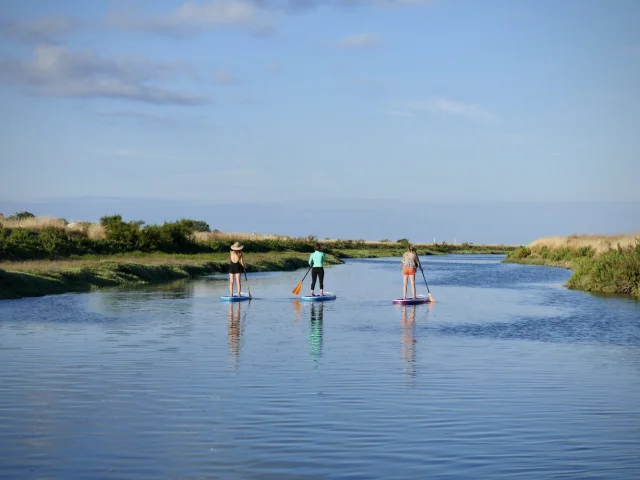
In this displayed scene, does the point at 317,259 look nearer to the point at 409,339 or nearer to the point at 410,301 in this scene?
the point at 410,301

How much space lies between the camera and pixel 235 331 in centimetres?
2420

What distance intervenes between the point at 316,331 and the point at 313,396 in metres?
10.5

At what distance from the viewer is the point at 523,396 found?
47.5 feet

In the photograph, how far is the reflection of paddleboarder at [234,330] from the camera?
1936cm

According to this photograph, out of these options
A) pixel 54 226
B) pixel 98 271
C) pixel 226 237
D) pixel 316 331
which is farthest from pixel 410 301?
pixel 226 237

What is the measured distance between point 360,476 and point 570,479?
222cm

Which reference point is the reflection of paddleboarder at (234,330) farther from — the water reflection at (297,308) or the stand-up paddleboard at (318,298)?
the stand-up paddleboard at (318,298)

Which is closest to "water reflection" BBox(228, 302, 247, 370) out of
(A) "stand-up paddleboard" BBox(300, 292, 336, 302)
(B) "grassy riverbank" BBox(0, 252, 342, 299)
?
(A) "stand-up paddleboard" BBox(300, 292, 336, 302)

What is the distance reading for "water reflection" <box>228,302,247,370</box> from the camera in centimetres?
1852

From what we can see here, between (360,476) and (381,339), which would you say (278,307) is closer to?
(381,339)

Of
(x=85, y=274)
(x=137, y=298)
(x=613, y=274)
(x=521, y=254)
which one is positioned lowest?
(x=137, y=298)

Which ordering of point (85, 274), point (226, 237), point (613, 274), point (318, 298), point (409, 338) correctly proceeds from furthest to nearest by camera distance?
point (226, 237), point (613, 274), point (85, 274), point (318, 298), point (409, 338)

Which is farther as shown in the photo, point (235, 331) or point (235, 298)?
point (235, 298)

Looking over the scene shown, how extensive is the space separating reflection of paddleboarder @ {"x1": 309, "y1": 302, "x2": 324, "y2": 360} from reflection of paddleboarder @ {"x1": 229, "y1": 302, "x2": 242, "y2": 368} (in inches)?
68.0
